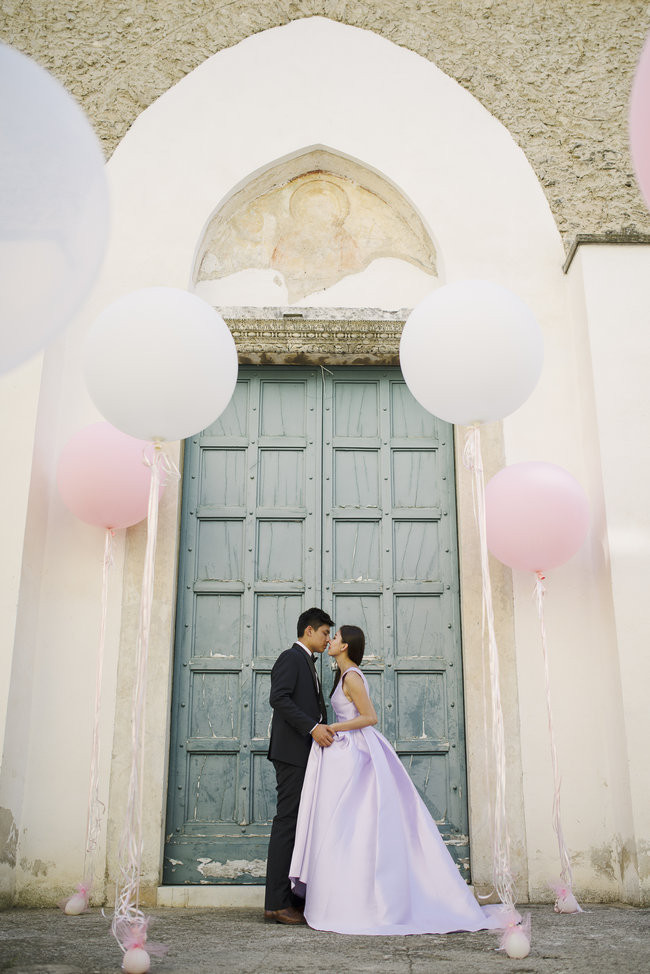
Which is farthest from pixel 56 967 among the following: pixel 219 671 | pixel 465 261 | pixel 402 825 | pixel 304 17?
pixel 304 17

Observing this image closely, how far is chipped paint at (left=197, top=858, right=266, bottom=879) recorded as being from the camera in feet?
15.9

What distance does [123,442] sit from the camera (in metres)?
4.66

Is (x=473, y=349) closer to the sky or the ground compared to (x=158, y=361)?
closer to the sky

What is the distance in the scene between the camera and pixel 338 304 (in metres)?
5.86

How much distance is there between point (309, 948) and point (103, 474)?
2486 millimetres

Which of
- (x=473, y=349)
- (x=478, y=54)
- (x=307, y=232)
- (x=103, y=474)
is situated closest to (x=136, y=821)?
(x=103, y=474)

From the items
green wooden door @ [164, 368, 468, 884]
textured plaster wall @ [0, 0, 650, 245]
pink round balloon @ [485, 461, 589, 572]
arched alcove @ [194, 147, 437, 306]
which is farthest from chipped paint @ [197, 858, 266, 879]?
textured plaster wall @ [0, 0, 650, 245]

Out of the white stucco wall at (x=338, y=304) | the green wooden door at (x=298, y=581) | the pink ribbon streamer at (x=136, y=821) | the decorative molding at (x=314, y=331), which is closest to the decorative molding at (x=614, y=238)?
the white stucco wall at (x=338, y=304)

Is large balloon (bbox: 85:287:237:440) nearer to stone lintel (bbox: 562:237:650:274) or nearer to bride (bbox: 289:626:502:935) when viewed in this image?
bride (bbox: 289:626:502:935)

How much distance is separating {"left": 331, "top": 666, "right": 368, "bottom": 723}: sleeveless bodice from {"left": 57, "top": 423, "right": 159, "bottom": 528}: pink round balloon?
4.77 feet

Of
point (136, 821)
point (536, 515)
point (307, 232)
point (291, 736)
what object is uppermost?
point (307, 232)

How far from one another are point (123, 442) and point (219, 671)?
4.99ft

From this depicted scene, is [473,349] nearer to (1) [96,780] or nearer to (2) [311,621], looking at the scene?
(2) [311,621]

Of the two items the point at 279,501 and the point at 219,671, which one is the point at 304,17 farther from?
the point at 219,671
